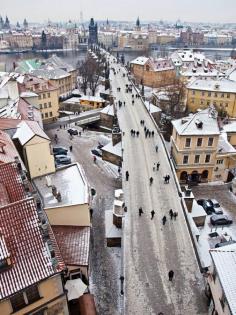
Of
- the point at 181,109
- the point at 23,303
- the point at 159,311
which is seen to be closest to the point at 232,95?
the point at 181,109

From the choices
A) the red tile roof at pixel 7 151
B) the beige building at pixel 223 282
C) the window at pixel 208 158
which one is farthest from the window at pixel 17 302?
the window at pixel 208 158

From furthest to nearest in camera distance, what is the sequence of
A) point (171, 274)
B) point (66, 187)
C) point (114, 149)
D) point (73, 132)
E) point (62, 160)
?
point (73, 132)
point (114, 149)
point (62, 160)
point (66, 187)
point (171, 274)

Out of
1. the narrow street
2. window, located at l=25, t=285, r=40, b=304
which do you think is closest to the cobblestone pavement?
the narrow street

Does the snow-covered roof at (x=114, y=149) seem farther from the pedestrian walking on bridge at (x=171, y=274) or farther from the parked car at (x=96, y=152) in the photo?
the pedestrian walking on bridge at (x=171, y=274)

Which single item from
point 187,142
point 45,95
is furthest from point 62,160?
point 45,95

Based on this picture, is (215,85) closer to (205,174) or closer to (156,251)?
(205,174)

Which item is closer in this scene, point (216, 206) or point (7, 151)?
point (7, 151)
